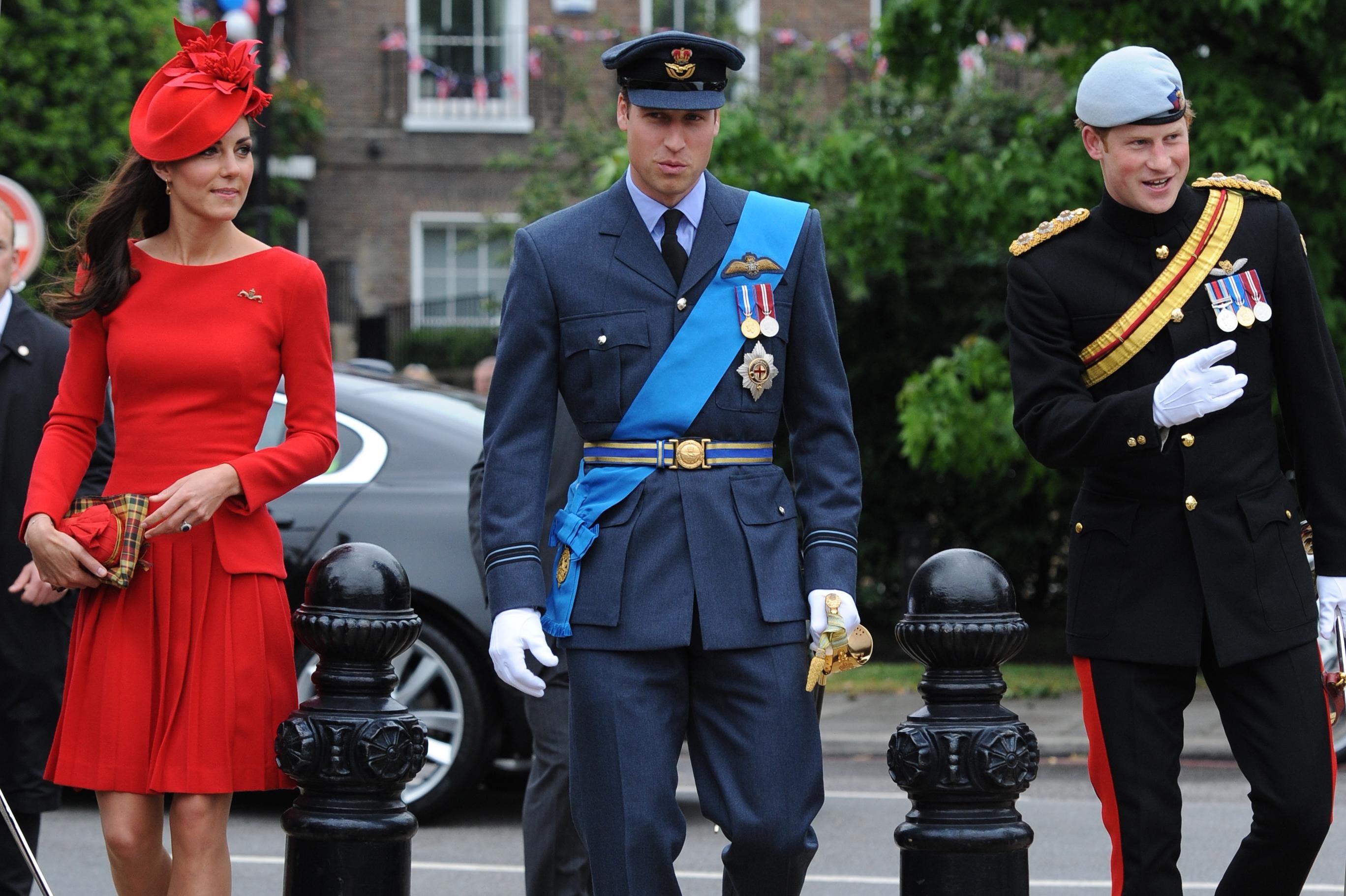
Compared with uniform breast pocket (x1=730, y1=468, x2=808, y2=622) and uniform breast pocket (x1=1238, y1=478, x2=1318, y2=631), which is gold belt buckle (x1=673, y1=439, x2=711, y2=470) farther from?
uniform breast pocket (x1=1238, y1=478, x2=1318, y2=631)

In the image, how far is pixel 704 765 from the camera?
3678mm

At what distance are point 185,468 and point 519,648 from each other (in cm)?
99

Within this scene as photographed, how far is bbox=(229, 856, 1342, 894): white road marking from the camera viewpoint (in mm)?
6082

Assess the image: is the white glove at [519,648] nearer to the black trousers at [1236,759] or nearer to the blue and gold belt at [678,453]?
the blue and gold belt at [678,453]

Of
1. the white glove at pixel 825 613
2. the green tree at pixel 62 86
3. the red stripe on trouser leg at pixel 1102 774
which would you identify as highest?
the green tree at pixel 62 86

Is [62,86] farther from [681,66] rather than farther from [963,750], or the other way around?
[963,750]

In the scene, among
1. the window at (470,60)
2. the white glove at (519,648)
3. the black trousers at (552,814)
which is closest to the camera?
the white glove at (519,648)

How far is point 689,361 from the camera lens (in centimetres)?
368

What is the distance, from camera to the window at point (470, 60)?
76.9ft

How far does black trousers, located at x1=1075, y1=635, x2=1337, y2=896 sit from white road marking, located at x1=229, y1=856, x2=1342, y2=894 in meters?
2.16

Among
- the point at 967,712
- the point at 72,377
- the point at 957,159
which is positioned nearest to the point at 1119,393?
the point at 967,712

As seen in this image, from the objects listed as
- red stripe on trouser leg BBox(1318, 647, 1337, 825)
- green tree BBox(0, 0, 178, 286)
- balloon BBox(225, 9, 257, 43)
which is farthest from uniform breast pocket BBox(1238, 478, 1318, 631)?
green tree BBox(0, 0, 178, 286)

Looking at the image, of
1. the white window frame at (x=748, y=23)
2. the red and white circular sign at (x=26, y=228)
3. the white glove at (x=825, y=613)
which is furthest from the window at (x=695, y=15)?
the white glove at (x=825, y=613)

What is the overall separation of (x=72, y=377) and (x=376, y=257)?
19891 mm
